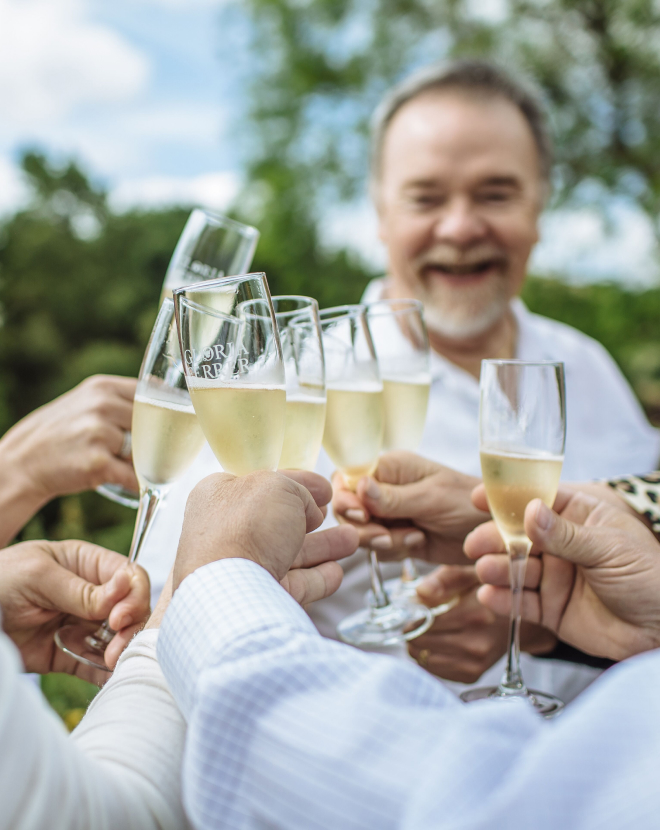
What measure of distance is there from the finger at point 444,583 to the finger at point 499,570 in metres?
0.29

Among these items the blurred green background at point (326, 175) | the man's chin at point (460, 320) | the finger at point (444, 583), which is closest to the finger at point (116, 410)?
the finger at point (444, 583)

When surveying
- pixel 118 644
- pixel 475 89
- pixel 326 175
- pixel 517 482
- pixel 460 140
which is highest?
pixel 326 175

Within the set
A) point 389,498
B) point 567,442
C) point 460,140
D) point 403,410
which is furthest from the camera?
Answer: point 567,442

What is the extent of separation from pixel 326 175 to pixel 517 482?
1082 cm

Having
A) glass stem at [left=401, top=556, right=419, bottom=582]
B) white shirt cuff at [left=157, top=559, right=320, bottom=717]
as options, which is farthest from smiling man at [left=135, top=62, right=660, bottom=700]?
white shirt cuff at [left=157, top=559, right=320, bottom=717]

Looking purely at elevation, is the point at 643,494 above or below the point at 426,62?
below

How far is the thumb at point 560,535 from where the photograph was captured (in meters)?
1.37

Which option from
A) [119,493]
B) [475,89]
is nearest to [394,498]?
[119,493]

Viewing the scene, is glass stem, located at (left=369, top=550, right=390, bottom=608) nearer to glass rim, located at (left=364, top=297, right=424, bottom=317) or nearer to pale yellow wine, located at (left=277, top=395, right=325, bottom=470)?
pale yellow wine, located at (left=277, top=395, right=325, bottom=470)

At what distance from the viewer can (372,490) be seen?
1688 millimetres

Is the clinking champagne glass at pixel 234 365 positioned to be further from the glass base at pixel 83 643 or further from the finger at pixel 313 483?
the glass base at pixel 83 643

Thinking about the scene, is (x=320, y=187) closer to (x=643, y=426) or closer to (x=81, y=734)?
(x=643, y=426)

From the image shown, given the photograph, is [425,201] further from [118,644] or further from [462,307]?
[118,644]

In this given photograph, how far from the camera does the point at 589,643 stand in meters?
1.64
